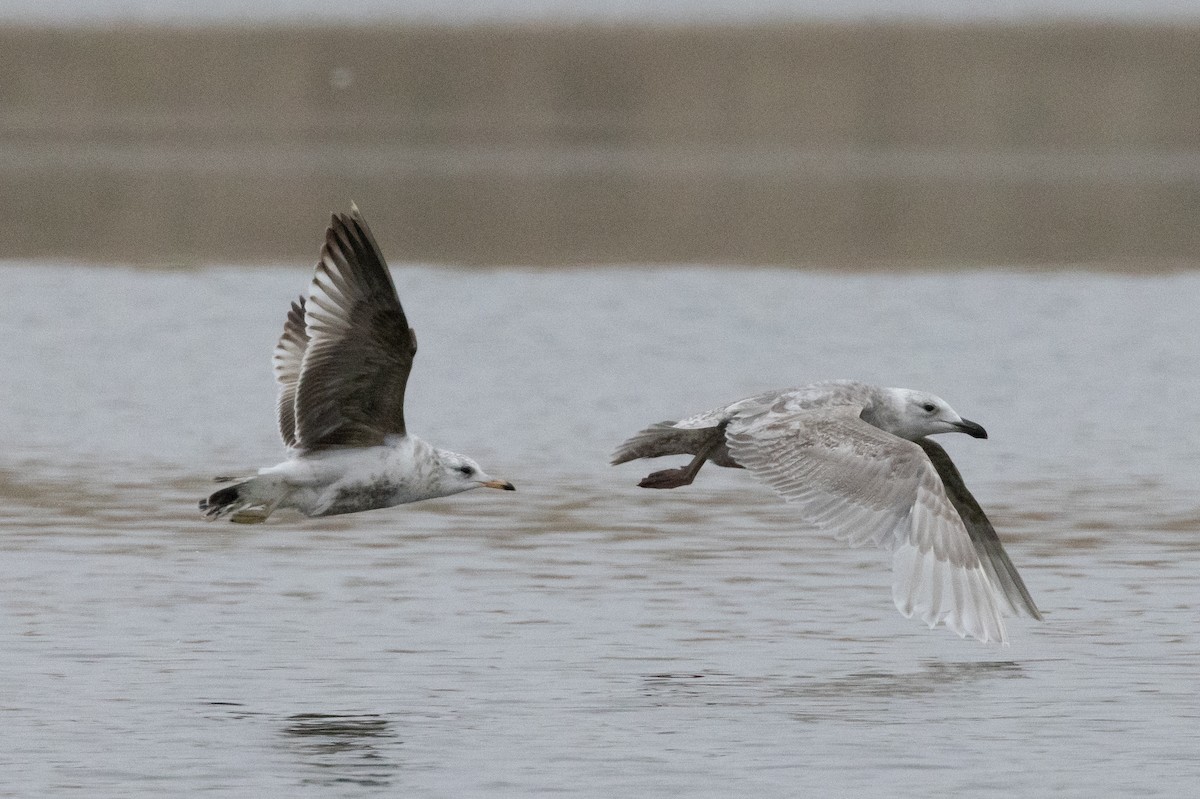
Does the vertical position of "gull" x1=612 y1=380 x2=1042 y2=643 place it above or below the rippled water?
above

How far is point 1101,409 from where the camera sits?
21.7m

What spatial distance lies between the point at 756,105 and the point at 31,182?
3249 centimetres

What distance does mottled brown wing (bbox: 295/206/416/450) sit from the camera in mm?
11781

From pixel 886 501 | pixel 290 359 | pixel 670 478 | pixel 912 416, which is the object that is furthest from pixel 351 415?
pixel 912 416

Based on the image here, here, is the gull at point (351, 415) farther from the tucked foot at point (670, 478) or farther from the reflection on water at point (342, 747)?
the reflection on water at point (342, 747)

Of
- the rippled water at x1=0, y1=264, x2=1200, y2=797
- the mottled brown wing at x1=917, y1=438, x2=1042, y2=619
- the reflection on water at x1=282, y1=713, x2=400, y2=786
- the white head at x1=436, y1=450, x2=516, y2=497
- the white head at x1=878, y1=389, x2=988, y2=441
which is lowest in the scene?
the reflection on water at x1=282, y1=713, x2=400, y2=786

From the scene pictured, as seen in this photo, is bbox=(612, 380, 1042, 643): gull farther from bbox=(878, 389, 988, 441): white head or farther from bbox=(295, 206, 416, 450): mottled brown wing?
bbox=(295, 206, 416, 450): mottled brown wing

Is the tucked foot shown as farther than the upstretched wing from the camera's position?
Yes

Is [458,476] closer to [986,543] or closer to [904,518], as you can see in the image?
[904,518]

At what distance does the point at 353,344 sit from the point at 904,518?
2575 mm

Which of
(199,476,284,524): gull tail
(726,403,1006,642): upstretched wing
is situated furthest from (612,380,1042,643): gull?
(199,476,284,524): gull tail

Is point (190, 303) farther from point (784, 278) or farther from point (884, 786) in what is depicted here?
point (884, 786)

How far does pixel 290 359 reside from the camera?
45.1 feet

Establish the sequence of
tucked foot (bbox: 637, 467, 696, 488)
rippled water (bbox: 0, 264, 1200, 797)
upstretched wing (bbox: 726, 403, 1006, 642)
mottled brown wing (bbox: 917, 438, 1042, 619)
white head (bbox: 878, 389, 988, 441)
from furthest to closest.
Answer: white head (bbox: 878, 389, 988, 441) → tucked foot (bbox: 637, 467, 696, 488) → mottled brown wing (bbox: 917, 438, 1042, 619) → upstretched wing (bbox: 726, 403, 1006, 642) → rippled water (bbox: 0, 264, 1200, 797)
